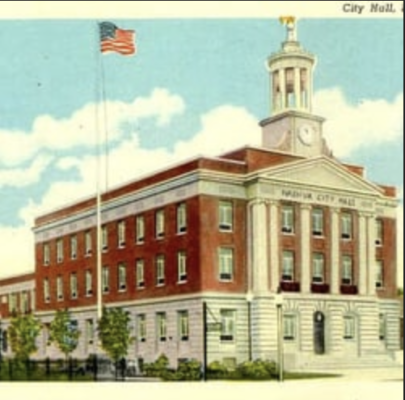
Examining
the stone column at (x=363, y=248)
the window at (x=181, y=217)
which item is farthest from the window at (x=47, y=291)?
the stone column at (x=363, y=248)

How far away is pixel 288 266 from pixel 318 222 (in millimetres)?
315

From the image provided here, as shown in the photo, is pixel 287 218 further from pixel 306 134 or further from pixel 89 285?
pixel 89 285

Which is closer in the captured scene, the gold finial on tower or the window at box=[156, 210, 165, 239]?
the gold finial on tower

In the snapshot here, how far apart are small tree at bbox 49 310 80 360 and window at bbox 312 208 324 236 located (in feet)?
4.71

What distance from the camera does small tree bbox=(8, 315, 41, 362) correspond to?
22.3ft

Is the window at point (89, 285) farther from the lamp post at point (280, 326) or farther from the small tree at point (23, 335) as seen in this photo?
the lamp post at point (280, 326)

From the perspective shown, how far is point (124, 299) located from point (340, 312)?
1.22m

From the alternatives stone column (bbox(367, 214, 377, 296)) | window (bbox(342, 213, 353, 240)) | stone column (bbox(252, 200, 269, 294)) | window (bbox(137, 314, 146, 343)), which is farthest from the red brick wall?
stone column (bbox(367, 214, 377, 296))

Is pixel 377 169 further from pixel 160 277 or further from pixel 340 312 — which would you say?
pixel 160 277

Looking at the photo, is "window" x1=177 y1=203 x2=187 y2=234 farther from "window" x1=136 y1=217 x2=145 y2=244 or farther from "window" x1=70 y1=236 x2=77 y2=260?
"window" x1=70 y1=236 x2=77 y2=260

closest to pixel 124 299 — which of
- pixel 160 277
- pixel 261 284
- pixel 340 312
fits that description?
pixel 160 277

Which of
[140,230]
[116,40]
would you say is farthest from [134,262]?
[116,40]

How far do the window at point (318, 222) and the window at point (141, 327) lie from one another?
1.07 metres

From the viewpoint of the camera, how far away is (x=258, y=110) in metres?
6.78
